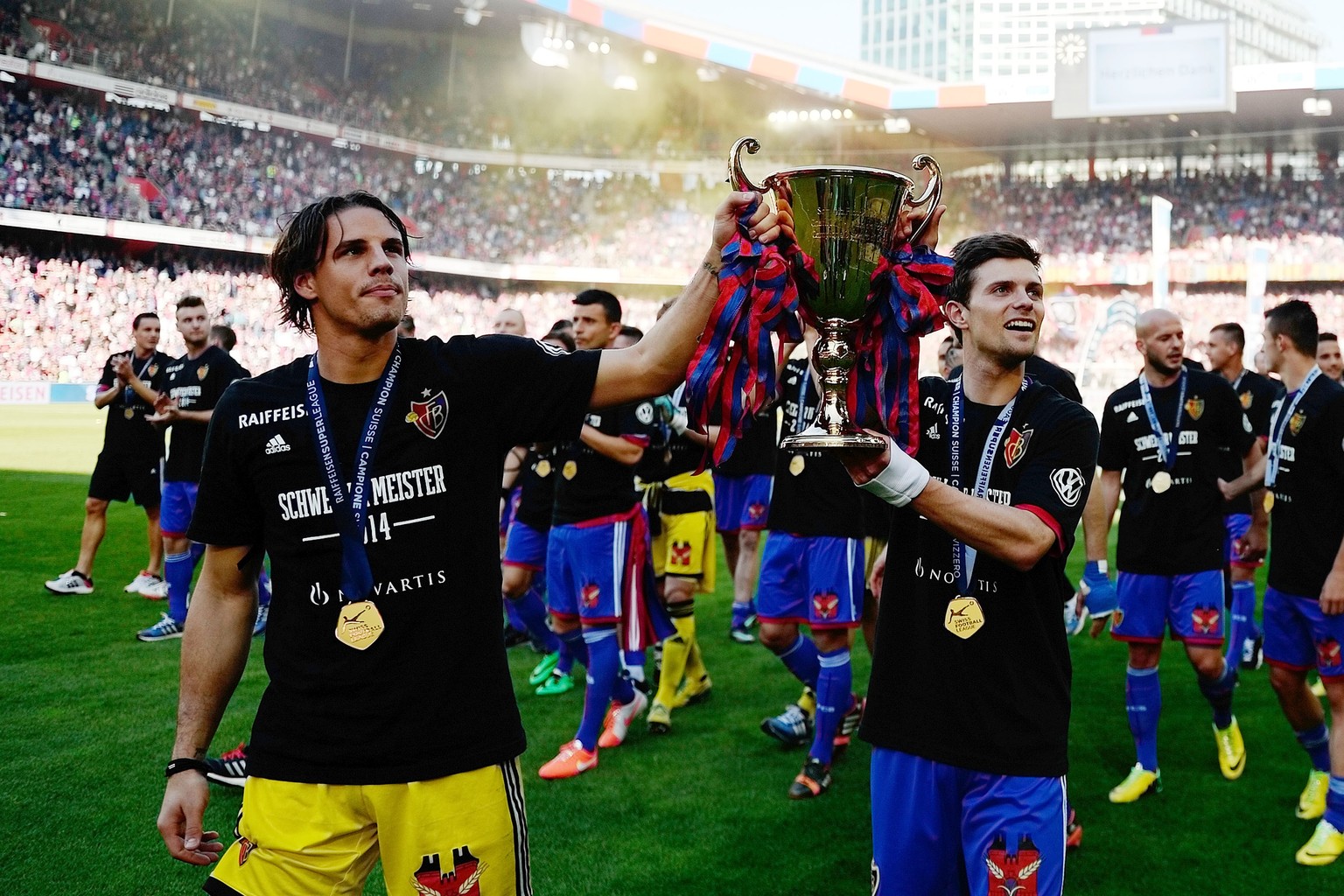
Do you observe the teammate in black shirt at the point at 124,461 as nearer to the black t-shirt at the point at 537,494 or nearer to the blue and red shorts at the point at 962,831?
the black t-shirt at the point at 537,494

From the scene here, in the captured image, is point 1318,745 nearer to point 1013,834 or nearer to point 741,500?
point 1013,834

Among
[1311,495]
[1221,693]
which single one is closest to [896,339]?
[1311,495]

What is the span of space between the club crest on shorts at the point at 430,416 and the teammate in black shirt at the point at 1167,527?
11.9 feet

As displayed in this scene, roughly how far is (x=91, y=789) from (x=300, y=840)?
10.9 feet

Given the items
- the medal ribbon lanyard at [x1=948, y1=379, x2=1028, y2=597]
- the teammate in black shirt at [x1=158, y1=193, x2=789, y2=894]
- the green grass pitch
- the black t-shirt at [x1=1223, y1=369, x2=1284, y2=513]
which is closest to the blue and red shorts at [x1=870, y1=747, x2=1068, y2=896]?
the green grass pitch

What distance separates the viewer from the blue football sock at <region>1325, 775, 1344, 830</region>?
14.7 ft

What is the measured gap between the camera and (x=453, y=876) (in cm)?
224

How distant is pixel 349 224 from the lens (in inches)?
97.2

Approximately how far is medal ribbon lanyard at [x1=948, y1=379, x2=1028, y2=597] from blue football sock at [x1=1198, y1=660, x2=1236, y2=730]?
126 inches

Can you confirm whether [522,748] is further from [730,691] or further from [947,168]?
[947,168]

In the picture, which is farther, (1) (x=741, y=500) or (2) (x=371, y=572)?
(1) (x=741, y=500)

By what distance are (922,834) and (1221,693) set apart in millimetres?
3378

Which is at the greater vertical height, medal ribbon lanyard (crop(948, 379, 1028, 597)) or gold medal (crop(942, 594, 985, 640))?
medal ribbon lanyard (crop(948, 379, 1028, 597))

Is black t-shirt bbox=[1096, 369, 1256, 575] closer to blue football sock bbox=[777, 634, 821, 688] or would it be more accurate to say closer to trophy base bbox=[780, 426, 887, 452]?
blue football sock bbox=[777, 634, 821, 688]
